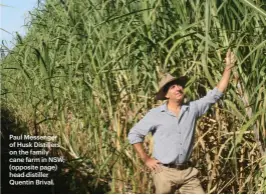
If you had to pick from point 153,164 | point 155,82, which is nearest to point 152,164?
point 153,164

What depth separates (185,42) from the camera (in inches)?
86.4

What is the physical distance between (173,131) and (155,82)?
35cm

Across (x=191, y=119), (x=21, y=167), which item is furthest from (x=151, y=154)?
(x=21, y=167)

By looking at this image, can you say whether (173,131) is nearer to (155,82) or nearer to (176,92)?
(176,92)

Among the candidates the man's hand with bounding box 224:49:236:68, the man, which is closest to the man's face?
the man

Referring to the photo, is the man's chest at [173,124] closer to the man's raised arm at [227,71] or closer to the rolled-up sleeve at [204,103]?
the rolled-up sleeve at [204,103]

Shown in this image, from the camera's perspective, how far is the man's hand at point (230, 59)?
1998 millimetres

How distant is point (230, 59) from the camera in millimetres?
2010

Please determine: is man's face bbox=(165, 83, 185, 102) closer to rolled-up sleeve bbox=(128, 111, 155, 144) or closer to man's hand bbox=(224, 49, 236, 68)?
rolled-up sleeve bbox=(128, 111, 155, 144)

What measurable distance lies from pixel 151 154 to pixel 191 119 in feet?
1.16

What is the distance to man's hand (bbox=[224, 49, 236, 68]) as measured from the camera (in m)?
2.00

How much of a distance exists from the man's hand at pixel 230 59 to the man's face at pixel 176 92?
211 millimetres

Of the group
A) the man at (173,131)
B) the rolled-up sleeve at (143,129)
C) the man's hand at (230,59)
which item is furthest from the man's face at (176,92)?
the man's hand at (230,59)

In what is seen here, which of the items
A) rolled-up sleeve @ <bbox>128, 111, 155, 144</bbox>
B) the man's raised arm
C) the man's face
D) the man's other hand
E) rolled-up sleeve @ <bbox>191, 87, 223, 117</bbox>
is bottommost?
the man's other hand
